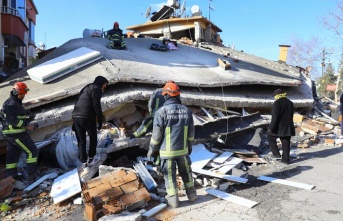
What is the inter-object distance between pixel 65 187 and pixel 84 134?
1045mm

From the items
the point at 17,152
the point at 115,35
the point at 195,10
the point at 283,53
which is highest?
the point at 195,10

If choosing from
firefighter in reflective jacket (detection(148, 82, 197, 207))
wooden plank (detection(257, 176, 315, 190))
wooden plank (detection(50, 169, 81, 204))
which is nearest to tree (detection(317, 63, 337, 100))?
wooden plank (detection(257, 176, 315, 190))

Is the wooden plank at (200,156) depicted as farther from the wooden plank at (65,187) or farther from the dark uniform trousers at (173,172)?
the wooden plank at (65,187)

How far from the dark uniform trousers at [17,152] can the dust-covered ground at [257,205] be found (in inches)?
29.6

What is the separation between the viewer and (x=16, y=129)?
15.3ft

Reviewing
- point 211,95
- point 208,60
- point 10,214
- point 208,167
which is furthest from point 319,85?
point 10,214

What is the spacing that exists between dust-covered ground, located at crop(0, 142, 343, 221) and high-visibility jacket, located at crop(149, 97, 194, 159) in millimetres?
778

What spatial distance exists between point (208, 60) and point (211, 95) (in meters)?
3.61

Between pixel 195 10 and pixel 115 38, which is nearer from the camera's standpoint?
pixel 115 38

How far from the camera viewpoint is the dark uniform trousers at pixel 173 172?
3895mm

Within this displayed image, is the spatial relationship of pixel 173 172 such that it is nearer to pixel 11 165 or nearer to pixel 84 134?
pixel 84 134

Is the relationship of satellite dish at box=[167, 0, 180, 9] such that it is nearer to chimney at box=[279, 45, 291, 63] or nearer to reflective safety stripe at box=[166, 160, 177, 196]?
chimney at box=[279, 45, 291, 63]

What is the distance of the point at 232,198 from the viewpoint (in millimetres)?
4102

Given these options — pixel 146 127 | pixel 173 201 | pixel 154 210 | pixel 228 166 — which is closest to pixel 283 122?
pixel 228 166
